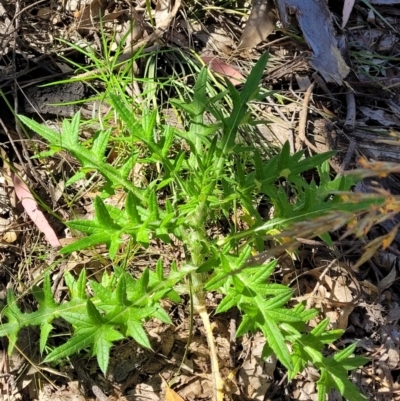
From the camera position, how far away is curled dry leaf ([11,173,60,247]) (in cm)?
240

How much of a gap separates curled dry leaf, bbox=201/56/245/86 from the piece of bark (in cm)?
31

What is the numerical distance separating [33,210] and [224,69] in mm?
1018

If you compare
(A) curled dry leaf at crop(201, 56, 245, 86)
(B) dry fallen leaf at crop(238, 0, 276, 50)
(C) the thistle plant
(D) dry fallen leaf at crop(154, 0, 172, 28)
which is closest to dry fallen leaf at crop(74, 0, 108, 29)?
(D) dry fallen leaf at crop(154, 0, 172, 28)

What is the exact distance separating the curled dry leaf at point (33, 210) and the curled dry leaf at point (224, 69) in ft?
3.10

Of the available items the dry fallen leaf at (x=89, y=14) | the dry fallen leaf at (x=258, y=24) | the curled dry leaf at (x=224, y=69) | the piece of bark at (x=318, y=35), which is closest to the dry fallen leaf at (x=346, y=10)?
the piece of bark at (x=318, y=35)

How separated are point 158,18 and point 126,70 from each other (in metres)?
0.45

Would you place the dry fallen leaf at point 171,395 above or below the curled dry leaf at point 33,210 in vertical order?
below

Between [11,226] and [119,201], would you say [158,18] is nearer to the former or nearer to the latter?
[119,201]

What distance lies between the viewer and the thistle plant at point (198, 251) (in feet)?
6.03

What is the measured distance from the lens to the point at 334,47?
2.77 m

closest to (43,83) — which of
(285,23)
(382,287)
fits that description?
(285,23)

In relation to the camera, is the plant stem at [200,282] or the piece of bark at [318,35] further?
the piece of bark at [318,35]

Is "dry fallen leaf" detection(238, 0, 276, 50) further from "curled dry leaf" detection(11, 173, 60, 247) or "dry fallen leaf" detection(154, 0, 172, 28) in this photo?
"curled dry leaf" detection(11, 173, 60, 247)

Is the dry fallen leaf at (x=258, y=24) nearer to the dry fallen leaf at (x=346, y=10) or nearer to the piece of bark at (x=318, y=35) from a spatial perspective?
the piece of bark at (x=318, y=35)
